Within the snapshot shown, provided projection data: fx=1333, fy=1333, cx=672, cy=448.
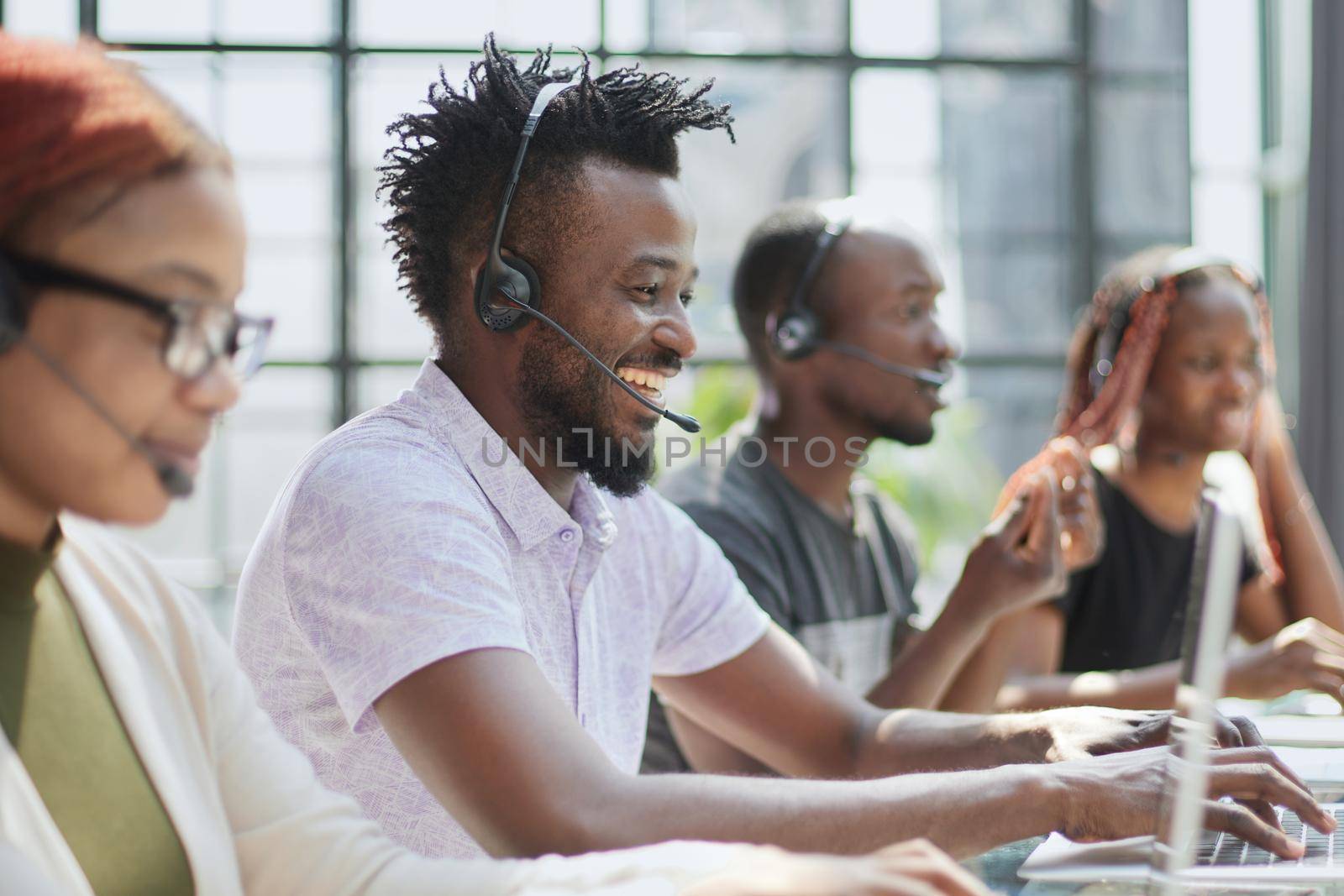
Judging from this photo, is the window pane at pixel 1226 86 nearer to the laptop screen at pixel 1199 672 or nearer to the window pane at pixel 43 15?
the window pane at pixel 43 15

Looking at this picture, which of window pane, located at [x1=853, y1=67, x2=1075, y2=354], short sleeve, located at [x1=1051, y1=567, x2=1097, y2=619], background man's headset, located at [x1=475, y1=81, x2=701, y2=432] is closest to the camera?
background man's headset, located at [x1=475, y1=81, x2=701, y2=432]

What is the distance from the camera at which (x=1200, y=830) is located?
3.17 feet

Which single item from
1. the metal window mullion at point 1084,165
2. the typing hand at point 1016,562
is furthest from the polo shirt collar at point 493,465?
the metal window mullion at point 1084,165

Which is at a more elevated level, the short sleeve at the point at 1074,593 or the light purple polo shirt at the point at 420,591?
the light purple polo shirt at the point at 420,591

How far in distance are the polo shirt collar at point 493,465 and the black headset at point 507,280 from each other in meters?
0.09

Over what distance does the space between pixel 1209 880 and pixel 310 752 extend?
2.51ft

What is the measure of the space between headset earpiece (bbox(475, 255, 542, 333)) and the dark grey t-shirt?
2.32 feet

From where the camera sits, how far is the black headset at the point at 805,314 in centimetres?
222

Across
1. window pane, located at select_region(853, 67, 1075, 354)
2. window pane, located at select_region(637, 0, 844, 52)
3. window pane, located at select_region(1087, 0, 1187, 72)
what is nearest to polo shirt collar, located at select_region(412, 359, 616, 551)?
window pane, located at select_region(637, 0, 844, 52)

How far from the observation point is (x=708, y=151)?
14.5 feet

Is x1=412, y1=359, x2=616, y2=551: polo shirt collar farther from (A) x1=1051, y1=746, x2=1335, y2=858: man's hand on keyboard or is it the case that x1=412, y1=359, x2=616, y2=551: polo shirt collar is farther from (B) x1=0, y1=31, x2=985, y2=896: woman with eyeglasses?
(A) x1=1051, y1=746, x2=1335, y2=858: man's hand on keyboard

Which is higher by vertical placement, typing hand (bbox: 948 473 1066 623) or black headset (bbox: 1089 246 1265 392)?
black headset (bbox: 1089 246 1265 392)

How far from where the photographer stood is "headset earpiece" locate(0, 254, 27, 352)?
0.72m

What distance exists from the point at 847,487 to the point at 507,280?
3.25ft
